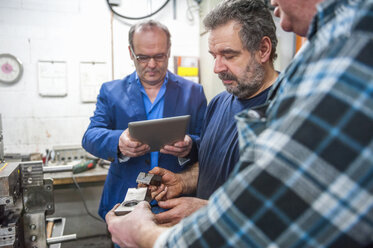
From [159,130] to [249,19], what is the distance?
64 cm

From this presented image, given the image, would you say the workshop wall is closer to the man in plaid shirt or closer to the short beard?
the short beard

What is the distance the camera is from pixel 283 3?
1.89ft

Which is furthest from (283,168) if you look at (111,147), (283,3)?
(111,147)

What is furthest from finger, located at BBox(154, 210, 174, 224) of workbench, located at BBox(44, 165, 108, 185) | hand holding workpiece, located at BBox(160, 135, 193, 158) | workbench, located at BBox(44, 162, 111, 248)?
workbench, located at BBox(44, 162, 111, 248)

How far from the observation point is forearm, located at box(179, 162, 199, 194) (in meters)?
1.40

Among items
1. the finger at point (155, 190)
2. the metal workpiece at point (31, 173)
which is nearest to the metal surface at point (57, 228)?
the metal workpiece at point (31, 173)

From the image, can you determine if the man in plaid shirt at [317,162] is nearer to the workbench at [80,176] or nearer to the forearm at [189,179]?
the forearm at [189,179]

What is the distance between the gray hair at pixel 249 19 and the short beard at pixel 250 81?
0.26 feet

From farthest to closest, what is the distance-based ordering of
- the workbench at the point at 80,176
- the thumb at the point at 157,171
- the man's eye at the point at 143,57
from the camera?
the workbench at the point at 80,176
the man's eye at the point at 143,57
the thumb at the point at 157,171

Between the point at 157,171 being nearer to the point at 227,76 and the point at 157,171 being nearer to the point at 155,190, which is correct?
the point at 155,190

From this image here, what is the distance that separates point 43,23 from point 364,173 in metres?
3.06

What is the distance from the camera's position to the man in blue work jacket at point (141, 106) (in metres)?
1.59

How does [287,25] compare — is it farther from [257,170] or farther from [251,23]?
[251,23]

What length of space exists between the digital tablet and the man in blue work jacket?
19 cm
